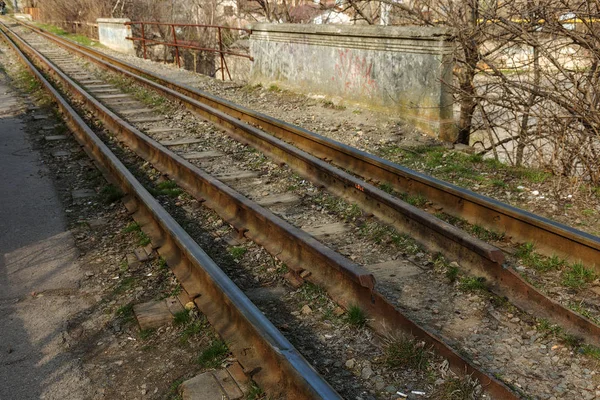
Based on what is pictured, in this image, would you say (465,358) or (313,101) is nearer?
(465,358)

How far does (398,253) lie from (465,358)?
1.68 meters

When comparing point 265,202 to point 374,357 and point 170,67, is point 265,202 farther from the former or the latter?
point 170,67

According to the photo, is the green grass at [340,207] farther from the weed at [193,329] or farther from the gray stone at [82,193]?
the gray stone at [82,193]

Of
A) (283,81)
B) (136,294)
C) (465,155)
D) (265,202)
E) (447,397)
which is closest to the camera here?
(447,397)

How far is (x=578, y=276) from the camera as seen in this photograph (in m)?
4.73

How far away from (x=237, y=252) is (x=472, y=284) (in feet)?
6.43

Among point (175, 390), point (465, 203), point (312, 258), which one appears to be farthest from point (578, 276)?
point (175, 390)

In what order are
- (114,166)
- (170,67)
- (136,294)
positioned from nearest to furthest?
(136,294) → (114,166) → (170,67)

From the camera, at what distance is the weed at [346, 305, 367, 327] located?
4227 millimetres

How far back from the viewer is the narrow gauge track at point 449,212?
4.41 m

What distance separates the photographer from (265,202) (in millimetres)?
6754

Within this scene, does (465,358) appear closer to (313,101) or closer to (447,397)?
(447,397)

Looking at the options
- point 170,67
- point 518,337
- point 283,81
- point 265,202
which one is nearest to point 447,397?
point 518,337

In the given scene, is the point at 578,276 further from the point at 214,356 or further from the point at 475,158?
the point at 475,158
